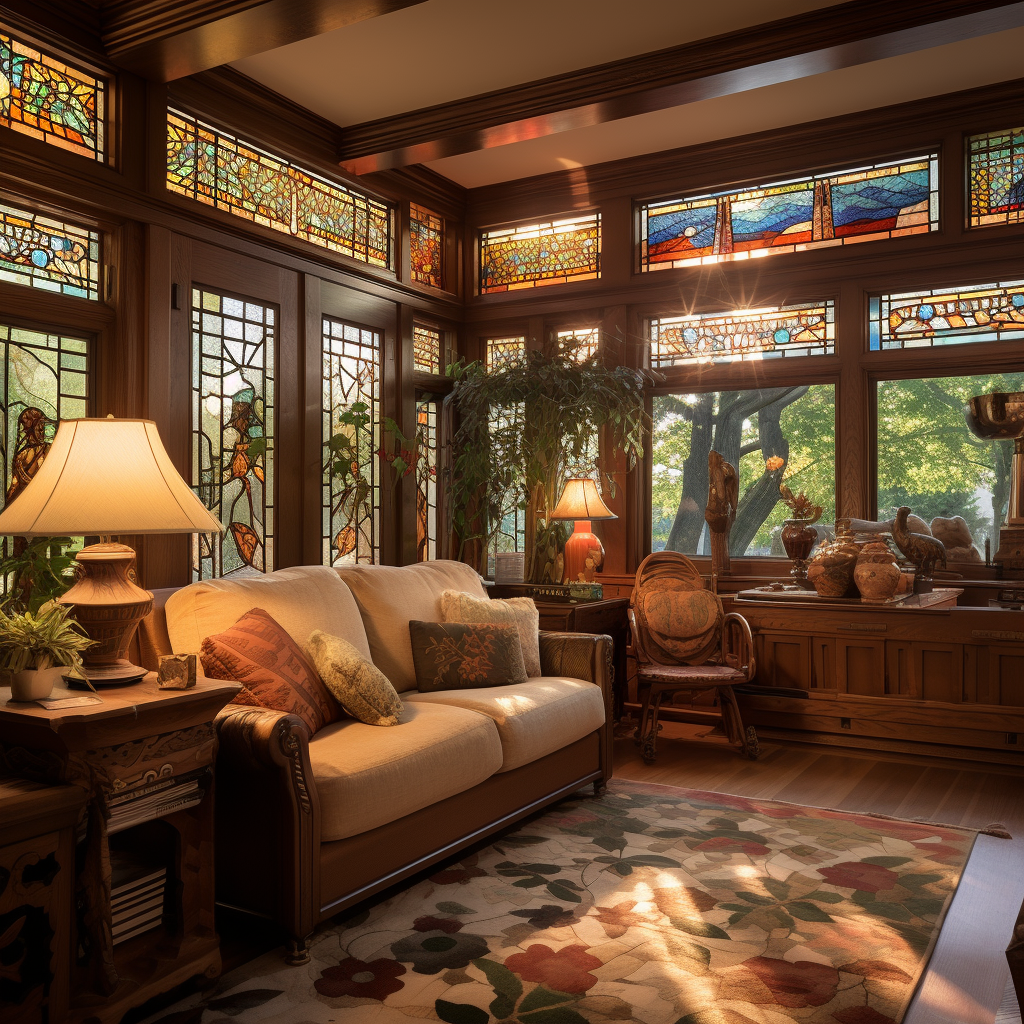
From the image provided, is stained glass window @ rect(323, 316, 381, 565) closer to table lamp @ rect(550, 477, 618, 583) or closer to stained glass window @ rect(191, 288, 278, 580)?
stained glass window @ rect(191, 288, 278, 580)

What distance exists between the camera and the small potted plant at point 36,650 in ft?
7.33

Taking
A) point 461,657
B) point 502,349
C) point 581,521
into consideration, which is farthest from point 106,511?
point 502,349

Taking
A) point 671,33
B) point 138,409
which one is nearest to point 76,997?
point 138,409

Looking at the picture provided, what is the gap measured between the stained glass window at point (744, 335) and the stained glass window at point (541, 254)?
24.6 inches

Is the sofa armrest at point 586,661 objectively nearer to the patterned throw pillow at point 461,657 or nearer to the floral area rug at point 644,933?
the patterned throw pillow at point 461,657

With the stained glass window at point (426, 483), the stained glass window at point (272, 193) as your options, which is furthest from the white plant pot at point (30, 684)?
the stained glass window at point (426, 483)

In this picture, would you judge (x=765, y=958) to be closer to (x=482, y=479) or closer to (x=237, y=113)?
(x=482, y=479)

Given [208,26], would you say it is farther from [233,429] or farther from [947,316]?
[947,316]

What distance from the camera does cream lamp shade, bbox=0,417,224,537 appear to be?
224 centimetres

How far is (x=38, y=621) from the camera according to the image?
2.27 meters

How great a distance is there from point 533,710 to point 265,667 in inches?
42.9

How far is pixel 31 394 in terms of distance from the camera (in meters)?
3.77

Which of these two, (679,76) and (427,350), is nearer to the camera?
(679,76)

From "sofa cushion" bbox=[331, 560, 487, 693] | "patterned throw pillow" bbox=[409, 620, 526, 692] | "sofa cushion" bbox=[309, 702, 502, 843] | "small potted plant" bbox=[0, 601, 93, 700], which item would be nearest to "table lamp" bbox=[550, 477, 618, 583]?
"sofa cushion" bbox=[331, 560, 487, 693]
